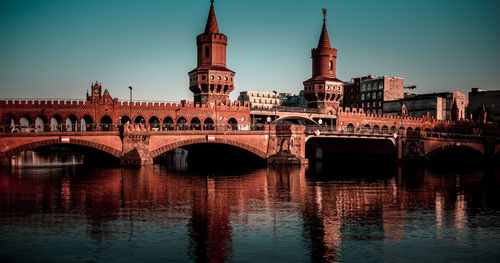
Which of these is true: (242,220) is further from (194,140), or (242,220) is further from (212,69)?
(212,69)

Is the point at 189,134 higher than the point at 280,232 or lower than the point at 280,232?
higher

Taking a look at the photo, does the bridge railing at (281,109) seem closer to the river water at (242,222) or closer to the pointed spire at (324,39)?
the pointed spire at (324,39)

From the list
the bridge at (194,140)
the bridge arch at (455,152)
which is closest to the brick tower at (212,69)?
the bridge at (194,140)

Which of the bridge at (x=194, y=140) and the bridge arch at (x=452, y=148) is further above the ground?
the bridge at (x=194, y=140)

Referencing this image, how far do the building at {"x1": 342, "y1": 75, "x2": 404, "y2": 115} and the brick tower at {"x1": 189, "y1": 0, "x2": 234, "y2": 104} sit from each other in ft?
281

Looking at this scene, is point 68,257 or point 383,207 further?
point 383,207

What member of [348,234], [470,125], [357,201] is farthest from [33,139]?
[470,125]

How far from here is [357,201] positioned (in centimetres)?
3806

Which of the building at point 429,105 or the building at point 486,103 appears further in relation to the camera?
the building at point 429,105

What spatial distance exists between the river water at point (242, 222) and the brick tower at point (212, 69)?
174 feet

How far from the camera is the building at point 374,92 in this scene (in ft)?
561

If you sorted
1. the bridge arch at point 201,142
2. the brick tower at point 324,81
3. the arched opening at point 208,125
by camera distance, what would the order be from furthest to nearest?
the brick tower at point 324,81 → the arched opening at point 208,125 → the bridge arch at point 201,142

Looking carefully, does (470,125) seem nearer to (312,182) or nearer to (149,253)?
(312,182)

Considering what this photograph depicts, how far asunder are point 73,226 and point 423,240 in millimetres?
18781
